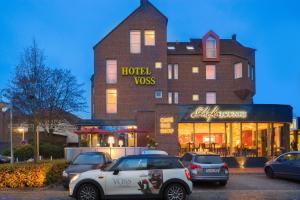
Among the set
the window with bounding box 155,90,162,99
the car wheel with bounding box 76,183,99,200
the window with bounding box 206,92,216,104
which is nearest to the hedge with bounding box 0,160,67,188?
the car wheel with bounding box 76,183,99,200

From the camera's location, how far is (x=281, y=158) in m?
23.6

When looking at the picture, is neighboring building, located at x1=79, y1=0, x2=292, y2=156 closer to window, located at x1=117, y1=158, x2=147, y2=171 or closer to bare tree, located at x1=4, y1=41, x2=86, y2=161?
bare tree, located at x1=4, y1=41, x2=86, y2=161

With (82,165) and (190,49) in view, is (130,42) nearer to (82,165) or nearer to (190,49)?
(190,49)

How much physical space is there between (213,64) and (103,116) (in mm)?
12972

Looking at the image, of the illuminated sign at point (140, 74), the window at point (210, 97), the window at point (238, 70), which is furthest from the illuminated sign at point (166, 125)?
the window at point (238, 70)

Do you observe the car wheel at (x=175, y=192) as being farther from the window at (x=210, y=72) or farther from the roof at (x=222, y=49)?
the window at (x=210, y=72)

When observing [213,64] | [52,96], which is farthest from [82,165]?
[213,64]

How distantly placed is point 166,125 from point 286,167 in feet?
38.5

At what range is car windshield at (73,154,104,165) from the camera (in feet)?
67.1

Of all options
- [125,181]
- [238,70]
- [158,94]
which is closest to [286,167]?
[125,181]

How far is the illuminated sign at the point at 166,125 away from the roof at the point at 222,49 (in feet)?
53.3

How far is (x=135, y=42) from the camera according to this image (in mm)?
45375

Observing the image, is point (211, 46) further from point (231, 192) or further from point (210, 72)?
point (231, 192)

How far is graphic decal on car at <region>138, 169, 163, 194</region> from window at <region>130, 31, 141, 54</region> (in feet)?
103
